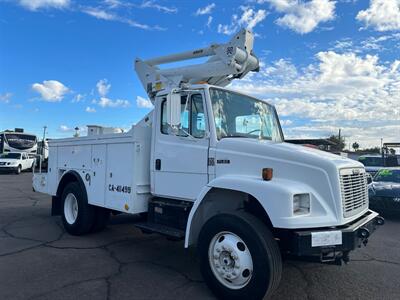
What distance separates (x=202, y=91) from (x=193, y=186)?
1313 millimetres

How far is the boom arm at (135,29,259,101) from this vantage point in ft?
20.0

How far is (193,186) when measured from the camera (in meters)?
5.05

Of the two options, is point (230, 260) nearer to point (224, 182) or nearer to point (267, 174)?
point (224, 182)

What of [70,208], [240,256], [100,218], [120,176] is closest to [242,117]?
[240,256]

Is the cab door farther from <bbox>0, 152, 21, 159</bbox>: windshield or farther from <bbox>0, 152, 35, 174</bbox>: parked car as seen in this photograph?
<bbox>0, 152, 21, 159</bbox>: windshield

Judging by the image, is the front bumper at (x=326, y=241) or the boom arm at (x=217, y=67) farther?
the boom arm at (x=217, y=67)

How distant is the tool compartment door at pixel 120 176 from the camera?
582cm

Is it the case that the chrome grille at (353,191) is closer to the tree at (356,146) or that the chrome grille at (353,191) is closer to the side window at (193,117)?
the side window at (193,117)

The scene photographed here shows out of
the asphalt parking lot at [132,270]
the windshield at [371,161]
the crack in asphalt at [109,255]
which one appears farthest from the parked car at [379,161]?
the crack in asphalt at [109,255]

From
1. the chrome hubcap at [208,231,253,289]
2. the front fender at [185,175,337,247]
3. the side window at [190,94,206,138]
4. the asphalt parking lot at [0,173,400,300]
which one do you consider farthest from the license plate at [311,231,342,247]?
the side window at [190,94,206,138]

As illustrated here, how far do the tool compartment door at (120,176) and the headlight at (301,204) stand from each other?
278 centimetres

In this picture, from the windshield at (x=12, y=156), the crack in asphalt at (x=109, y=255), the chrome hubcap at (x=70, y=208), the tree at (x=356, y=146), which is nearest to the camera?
the crack in asphalt at (x=109, y=255)

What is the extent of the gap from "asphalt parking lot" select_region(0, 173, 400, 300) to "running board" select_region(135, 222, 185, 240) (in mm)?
565

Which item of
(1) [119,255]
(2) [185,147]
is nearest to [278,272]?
(2) [185,147]
